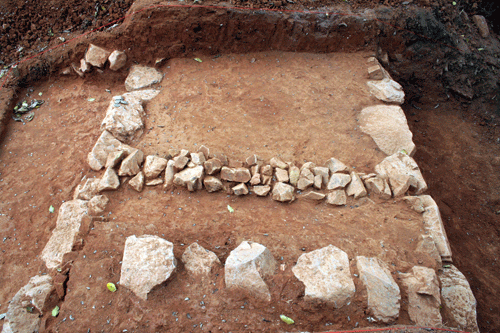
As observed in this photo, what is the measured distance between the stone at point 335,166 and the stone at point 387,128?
Answer: 0.73m

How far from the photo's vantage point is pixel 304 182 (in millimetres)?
3475

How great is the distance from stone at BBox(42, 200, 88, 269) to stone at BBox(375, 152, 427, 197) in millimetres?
3403

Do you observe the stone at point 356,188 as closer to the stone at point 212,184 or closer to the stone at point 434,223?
the stone at point 434,223

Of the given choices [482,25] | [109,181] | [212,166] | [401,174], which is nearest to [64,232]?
[109,181]

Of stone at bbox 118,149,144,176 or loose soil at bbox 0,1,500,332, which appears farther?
stone at bbox 118,149,144,176

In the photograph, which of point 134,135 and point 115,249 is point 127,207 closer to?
point 115,249

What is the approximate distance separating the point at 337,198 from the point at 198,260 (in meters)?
1.66

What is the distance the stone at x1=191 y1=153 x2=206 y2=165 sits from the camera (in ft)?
11.4

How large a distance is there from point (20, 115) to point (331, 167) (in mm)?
4581

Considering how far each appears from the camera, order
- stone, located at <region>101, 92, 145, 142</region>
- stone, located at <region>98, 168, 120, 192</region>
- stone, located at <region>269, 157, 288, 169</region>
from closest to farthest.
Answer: stone, located at <region>98, 168, 120, 192</region>
stone, located at <region>269, 157, 288, 169</region>
stone, located at <region>101, 92, 145, 142</region>

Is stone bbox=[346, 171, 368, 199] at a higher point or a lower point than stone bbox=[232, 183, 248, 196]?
higher

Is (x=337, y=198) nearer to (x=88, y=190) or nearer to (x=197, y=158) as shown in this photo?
(x=197, y=158)

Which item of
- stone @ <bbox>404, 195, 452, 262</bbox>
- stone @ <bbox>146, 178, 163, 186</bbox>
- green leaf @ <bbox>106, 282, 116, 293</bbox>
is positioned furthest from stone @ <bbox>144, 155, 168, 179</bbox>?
stone @ <bbox>404, 195, 452, 262</bbox>

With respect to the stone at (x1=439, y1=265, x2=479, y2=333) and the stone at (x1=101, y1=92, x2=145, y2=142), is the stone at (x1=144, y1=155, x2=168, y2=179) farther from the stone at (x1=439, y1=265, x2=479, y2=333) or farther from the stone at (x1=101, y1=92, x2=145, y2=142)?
the stone at (x1=439, y1=265, x2=479, y2=333)
